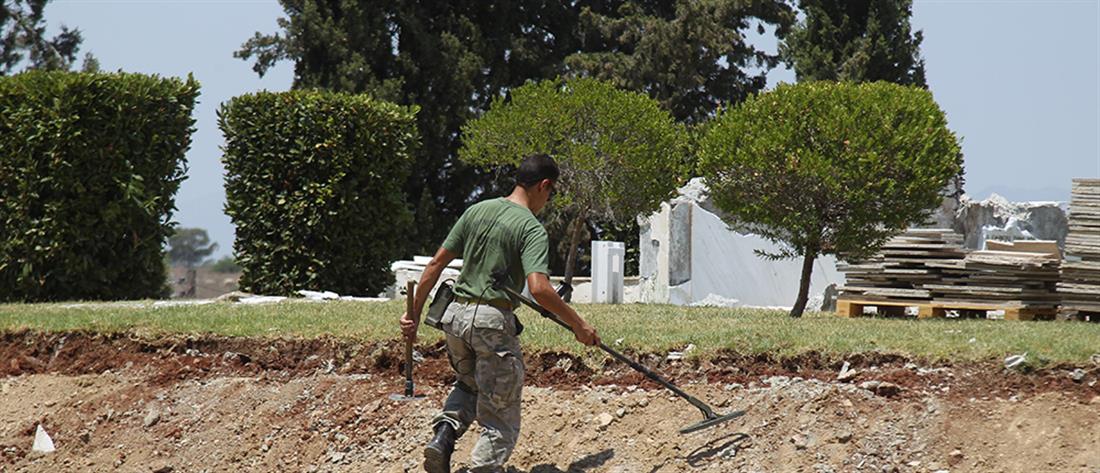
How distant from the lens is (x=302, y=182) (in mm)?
17516

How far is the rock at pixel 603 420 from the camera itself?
29.9 feet

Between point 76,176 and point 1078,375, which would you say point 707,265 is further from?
point 1078,375

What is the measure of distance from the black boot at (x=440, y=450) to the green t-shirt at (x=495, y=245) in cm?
89

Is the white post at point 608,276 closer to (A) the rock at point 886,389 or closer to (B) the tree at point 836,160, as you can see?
(B) the tree at point 836,160

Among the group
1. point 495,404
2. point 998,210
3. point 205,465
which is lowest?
point 205,465

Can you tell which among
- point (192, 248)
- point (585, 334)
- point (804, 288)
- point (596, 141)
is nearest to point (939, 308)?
point (804, 288)

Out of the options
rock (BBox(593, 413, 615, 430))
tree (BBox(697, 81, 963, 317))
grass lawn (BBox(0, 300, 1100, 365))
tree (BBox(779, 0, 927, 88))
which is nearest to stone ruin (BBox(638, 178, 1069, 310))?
grass lawn (BBox(0, 300, 1100, 365))

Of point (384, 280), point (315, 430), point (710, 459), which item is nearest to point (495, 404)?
point (710, 459)

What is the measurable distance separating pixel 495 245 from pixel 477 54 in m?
20.6

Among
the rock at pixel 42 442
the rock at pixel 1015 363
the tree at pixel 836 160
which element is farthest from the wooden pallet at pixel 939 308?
the rock at pixel 42 442

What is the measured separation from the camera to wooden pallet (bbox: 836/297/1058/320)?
14031mm

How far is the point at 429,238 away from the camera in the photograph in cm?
2733

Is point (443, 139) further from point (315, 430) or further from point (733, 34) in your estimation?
point (315, 430)

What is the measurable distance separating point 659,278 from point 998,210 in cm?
794
